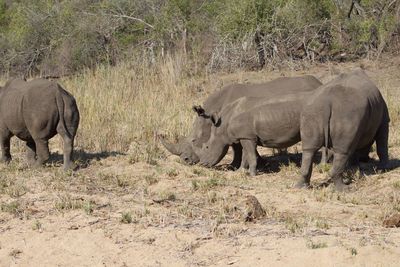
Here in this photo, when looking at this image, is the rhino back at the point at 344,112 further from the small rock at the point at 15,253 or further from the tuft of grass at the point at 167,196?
the small rock at the point at 15,253

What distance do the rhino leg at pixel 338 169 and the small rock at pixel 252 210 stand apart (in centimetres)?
157

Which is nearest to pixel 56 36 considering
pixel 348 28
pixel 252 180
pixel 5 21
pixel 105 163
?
pixel 5 21

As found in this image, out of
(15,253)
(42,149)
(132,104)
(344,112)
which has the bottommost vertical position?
(15,253)

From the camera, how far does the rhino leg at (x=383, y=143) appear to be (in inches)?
364

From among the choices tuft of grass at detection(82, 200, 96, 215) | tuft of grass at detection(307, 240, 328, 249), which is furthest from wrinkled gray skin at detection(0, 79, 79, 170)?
tuft of grass at detection(307, 240, 328, 249)

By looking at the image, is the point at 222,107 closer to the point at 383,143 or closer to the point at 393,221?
the point at 383,143

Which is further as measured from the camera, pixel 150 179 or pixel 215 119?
pixel 215 119

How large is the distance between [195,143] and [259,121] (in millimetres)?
1518

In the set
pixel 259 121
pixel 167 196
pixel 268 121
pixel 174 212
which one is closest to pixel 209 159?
pixel 259 121

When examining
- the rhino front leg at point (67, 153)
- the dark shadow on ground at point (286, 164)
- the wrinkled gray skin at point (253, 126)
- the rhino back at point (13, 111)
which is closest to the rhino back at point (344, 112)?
the wrinkled gray skin at point (253, 126)

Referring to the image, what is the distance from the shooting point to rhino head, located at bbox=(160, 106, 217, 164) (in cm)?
1103

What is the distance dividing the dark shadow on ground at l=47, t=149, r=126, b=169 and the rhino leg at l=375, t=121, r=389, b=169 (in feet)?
13.1

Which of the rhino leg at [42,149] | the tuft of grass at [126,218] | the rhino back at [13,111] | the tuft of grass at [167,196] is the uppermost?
the rhino back at [13,111]

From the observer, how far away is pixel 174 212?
7602 millimetres
